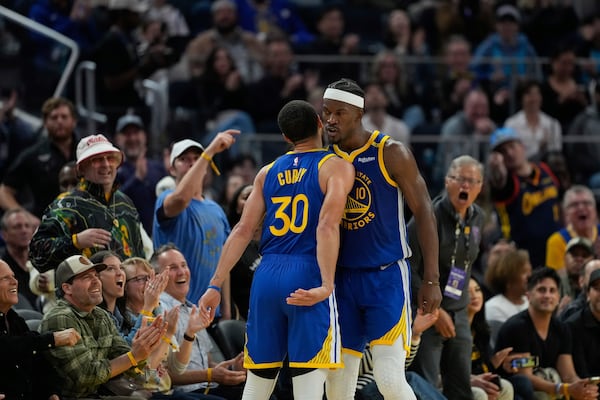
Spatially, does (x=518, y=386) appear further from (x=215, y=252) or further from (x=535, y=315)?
(x=215, y=252)

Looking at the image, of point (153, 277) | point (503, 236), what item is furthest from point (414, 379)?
point (503, 236)

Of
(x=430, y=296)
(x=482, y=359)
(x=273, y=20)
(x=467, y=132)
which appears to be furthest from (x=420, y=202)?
(x=273, y=20)

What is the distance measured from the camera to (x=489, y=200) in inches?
544

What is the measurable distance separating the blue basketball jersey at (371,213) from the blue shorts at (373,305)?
7 centimetres

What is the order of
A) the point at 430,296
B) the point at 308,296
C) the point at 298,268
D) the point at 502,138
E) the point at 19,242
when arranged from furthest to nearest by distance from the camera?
1. the point at 502,138
2. the point at 19,242
3. the point at 430,296
4. the point at 298,268
5. the point at 308,296

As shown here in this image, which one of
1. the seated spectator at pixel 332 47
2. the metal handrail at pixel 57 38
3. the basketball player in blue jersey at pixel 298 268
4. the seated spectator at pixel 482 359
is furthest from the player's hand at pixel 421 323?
the seated spectator at pixel 332 47

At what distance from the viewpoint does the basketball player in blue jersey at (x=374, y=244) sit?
24.2ft

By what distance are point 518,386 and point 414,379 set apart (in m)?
1.40

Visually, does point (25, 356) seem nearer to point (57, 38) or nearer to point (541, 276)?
point (541, 276)

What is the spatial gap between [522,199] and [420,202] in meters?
5.79

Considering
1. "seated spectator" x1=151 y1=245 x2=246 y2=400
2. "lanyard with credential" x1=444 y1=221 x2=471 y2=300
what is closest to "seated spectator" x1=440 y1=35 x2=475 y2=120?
"lanyard with credential" x1=444 y1=221 x2=471 y2=300

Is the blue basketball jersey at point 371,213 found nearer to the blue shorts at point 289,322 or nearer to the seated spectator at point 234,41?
the blue shorts at point 289,322

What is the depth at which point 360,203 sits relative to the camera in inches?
294

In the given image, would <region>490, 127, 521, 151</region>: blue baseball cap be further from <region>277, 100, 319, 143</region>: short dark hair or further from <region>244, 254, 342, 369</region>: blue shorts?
<region>244, 254, 342, 369</region>: blue shorts
